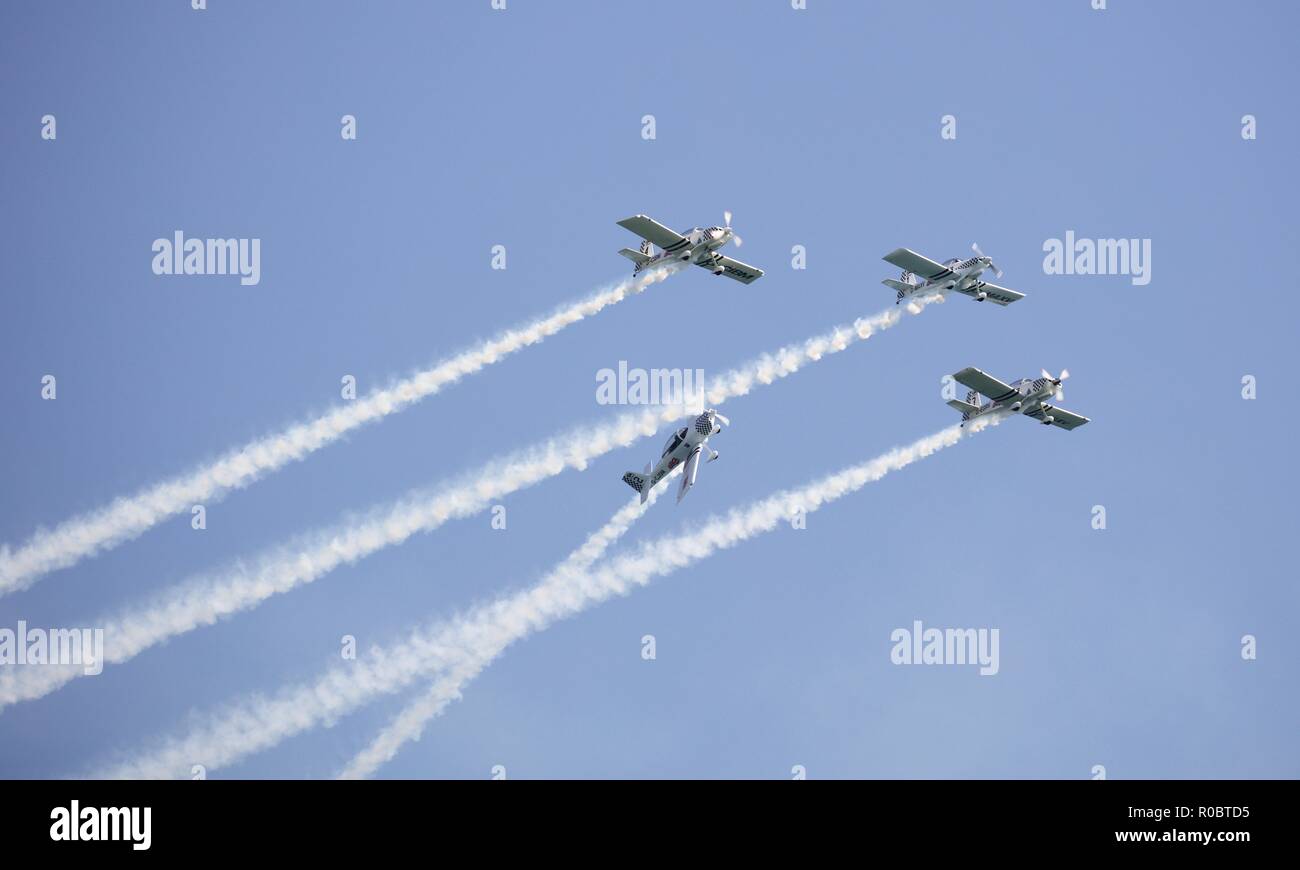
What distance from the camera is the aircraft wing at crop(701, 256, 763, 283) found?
100m

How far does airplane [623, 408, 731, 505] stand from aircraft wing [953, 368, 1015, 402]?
12.5 m

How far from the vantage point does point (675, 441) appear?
95.8 m

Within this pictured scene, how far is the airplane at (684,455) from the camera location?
3723 inches

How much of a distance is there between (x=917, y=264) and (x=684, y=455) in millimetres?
15804

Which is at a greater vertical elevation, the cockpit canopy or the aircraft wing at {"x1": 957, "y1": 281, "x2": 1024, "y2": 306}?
the aircraft wing at {"x1": 957, "y1": 281, "x2": 1024, "y2": 306}

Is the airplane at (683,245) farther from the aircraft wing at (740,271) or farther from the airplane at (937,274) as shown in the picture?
the airplane at (937,274)

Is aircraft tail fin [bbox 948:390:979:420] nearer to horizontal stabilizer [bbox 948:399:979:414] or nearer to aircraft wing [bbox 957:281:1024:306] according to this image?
horizontal stabilizer [bbox 948:399:979:414]
